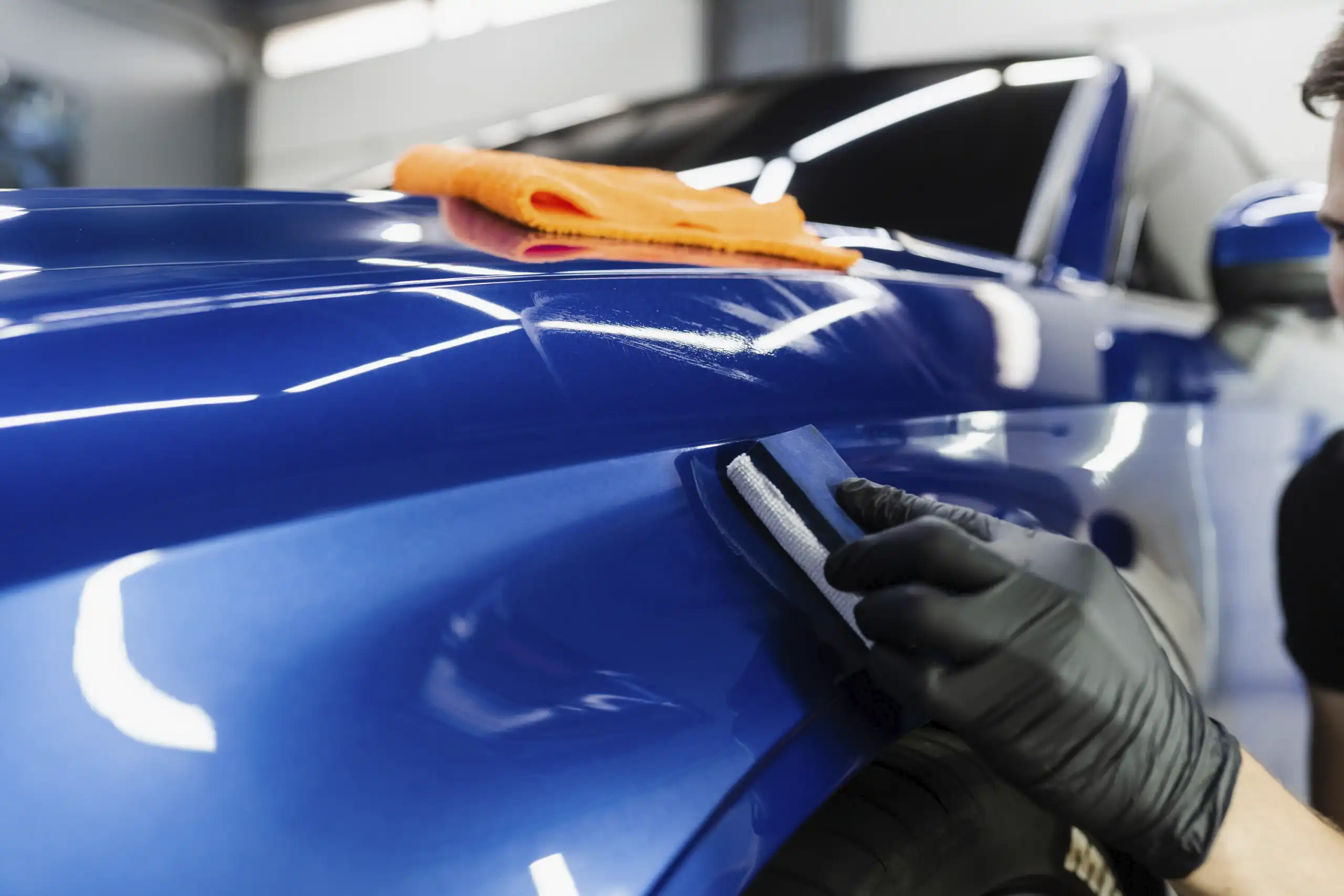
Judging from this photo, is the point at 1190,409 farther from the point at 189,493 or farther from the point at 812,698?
the point at 189,493

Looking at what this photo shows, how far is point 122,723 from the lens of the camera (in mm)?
418

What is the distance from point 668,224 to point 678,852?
54 cm

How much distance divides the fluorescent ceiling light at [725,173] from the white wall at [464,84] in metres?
5.00

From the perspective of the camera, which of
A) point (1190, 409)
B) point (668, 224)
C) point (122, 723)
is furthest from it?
point (1190, 409)

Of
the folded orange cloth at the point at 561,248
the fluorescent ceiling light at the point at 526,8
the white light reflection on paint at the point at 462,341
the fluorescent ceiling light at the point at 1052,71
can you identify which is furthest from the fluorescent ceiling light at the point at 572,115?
the fluorescent ceiling light at the point at 526,8

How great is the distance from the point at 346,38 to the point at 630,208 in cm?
792

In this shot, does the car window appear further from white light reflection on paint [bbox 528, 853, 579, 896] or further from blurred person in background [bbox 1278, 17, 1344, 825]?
white light reflection on paint [bbox 528, 853, 579, 896]

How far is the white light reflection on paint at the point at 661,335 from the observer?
0.60 m

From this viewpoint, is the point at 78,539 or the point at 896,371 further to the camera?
the point at 896,371

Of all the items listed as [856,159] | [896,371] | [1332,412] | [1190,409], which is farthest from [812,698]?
[1332,412]

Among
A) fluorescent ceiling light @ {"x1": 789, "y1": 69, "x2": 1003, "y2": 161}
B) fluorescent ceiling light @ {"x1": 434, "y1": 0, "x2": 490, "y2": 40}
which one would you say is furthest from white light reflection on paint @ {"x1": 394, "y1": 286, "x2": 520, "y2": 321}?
fluorescent ceiling light @ {"x1": 434, "y1": 0, "x2": 490, "y2": 40}

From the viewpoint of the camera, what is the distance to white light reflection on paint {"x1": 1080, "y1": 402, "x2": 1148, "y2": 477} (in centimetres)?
93

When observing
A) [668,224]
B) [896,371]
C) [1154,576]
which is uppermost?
[668,224]

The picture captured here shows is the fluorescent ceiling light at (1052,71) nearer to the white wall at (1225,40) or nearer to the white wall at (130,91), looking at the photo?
the white wall at (1225,40)
